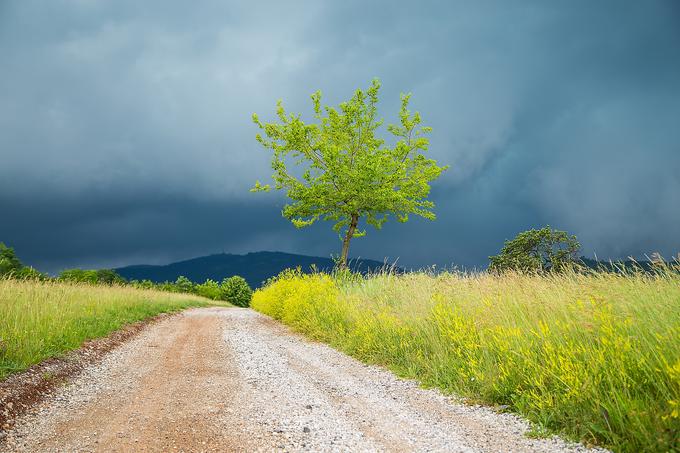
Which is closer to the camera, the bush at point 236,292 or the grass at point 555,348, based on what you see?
the grass at point 555,348

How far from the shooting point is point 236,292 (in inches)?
2478

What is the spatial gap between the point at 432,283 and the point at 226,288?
55307mm

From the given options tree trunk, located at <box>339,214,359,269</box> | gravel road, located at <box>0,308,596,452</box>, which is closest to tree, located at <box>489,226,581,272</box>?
tree trunk, located at <box>339,214,359,269</box>

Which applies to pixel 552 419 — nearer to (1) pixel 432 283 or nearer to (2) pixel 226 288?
(1) pixel 432 283

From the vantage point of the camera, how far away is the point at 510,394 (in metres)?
5.93

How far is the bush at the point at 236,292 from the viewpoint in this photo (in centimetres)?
6177

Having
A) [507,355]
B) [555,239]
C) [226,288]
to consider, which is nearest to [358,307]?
[507,355]

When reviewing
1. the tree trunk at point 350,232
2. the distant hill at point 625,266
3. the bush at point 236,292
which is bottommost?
the bush at point 236,292

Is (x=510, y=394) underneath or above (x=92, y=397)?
above

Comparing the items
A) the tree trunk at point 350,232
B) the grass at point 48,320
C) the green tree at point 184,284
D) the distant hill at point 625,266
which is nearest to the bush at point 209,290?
the green tree at point 184,284

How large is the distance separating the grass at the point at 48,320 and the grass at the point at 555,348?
6.53 metres

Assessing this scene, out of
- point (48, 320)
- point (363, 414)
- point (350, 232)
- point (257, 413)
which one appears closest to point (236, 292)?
point (350, 232)

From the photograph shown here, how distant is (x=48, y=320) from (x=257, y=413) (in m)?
8.01

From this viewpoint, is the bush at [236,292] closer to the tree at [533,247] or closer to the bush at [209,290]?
the bush at [209,290]
